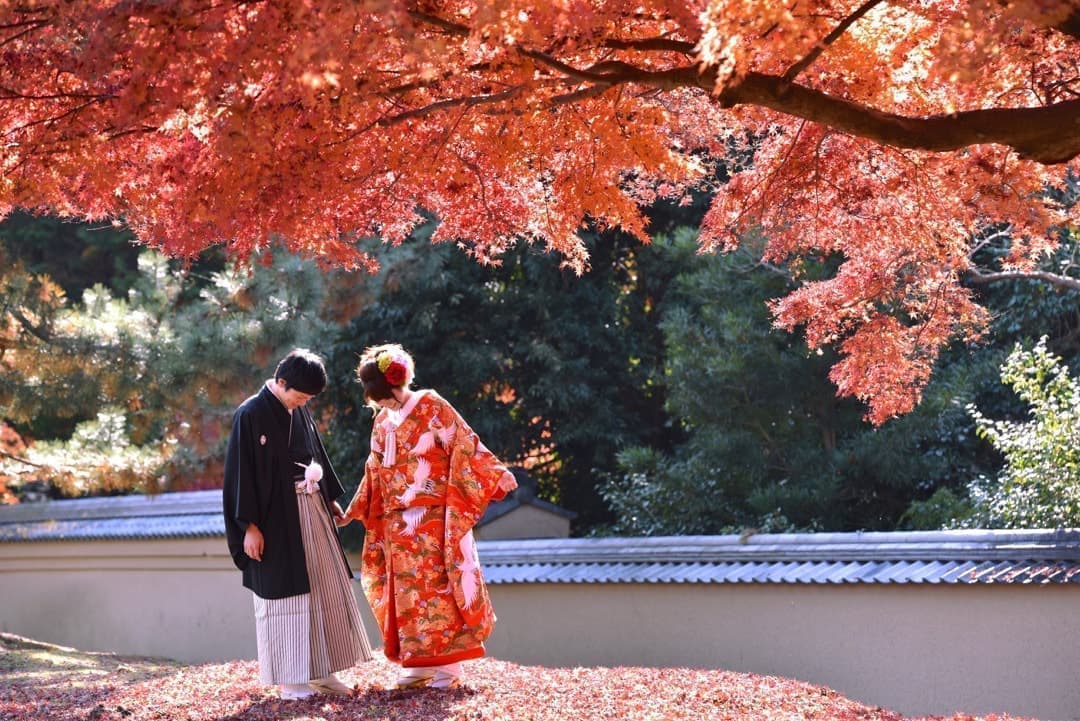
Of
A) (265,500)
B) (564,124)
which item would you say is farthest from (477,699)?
(564,124)

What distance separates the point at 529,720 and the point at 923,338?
7.27 ft

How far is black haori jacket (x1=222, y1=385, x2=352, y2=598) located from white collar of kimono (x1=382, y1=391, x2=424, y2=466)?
40cm

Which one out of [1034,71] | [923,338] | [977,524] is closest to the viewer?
[1034,71]

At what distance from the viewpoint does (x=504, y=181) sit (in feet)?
15.5

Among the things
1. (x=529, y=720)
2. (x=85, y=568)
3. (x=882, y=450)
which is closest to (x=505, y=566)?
(x=882, y=450)

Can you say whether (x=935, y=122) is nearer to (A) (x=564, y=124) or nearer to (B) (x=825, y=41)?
(B) (x=825, y=41)

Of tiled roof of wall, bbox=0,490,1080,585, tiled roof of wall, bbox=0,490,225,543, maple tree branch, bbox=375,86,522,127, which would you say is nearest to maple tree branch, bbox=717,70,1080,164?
maple tree branch, bbox=375,86,522,127

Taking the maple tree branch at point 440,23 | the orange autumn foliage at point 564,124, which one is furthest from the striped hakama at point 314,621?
the maple tree branch at point 440,23

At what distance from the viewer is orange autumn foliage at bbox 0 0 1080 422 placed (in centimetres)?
324

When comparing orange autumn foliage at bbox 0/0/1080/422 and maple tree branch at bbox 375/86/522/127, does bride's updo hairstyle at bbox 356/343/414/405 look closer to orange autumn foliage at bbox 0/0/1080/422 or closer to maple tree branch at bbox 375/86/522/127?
orange autumn foliage at bbox 0/0/1080/422

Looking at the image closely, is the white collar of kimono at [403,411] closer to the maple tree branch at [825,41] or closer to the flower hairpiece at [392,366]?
the flower hairpiece at [392,366]

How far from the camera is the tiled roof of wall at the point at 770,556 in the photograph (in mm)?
5637

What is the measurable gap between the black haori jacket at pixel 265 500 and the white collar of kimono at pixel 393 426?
40cm

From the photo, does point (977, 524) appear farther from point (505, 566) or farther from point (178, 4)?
point (178, 4)
